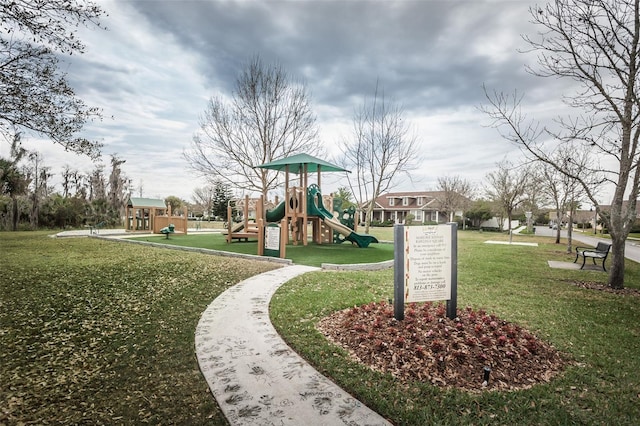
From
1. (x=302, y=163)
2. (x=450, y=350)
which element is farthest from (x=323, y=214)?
(x=450, y=350)

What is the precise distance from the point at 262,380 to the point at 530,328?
13.9 feet

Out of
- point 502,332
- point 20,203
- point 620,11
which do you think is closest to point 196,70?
point 502,332

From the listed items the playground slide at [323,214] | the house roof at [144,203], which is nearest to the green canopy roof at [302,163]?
the playground slide at [323,214]

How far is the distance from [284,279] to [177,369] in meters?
4.54

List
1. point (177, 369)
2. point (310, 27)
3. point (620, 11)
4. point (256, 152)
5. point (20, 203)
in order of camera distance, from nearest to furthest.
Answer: point (177, 369) < point (620, 11) < point (310, 27) < point (256, 152) < point (20, 203)

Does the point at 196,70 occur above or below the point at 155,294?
above

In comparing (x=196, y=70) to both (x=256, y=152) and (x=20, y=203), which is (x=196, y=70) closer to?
(x=256, y=152)

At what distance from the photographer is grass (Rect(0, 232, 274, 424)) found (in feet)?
9.70

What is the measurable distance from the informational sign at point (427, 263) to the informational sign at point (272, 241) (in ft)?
23.1

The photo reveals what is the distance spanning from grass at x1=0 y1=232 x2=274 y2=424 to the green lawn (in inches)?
0.7

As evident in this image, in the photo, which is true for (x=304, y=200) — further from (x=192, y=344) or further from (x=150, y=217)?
(x=150, y=217)

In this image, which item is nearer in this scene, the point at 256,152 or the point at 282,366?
the point at 282,366

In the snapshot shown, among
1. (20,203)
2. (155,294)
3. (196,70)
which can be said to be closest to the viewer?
(155,294)

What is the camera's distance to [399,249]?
Answer: 15.4 ft
